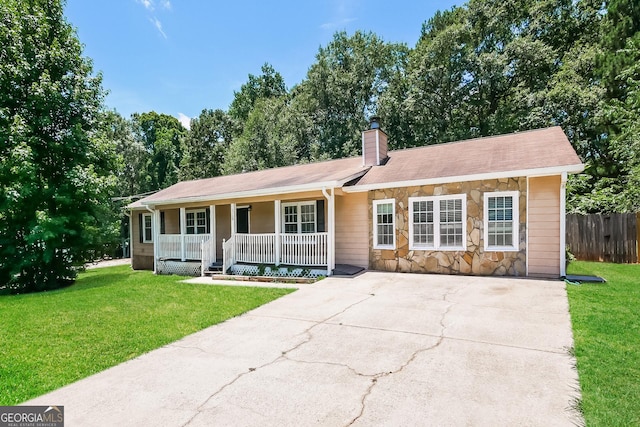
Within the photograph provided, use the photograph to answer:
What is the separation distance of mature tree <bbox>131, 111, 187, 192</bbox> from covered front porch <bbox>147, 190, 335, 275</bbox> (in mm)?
19269

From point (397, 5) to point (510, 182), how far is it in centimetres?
1679

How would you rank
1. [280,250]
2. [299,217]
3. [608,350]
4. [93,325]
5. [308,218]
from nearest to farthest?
1. [608,350]
2. [93,325]
3. [280,250]
4. [308,218]
5. [299,217]

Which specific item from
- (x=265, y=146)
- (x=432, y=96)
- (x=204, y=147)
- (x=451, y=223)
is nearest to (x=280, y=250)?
(x=451, y=223)

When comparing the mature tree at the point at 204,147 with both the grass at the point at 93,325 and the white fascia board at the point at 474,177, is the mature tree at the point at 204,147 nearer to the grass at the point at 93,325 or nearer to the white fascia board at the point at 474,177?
the grass at the point at 93,325

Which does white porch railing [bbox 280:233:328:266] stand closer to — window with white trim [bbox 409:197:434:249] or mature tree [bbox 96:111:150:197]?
window with white trim [bbox 409:197:434:249]

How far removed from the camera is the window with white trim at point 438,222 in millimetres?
8789

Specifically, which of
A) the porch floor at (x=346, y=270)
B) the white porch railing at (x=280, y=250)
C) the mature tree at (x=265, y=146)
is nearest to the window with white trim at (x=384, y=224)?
the porch floor at (x=346, y=270)

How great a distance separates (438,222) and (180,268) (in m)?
9.40

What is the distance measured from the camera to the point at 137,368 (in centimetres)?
371

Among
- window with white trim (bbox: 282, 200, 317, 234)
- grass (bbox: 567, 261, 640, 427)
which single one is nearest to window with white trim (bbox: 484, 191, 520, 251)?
grass (bbox: 567, 261, 640, 427)

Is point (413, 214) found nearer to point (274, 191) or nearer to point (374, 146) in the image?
point (374, 146)

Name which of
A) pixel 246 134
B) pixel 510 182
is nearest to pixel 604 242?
pixel 510 182

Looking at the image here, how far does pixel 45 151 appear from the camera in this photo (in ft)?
34.4

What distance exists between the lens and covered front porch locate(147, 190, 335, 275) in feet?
32.5
